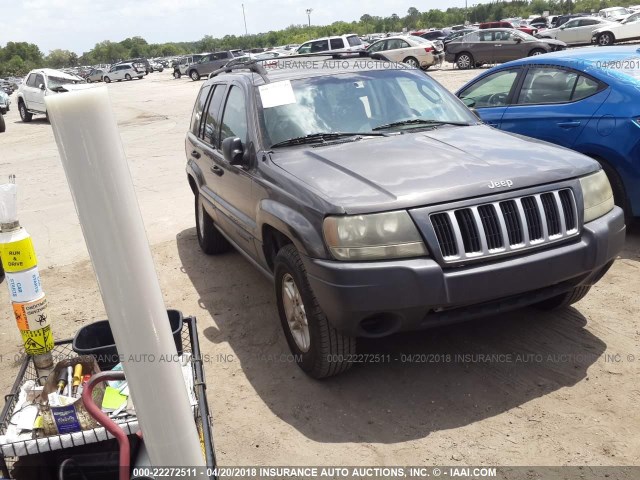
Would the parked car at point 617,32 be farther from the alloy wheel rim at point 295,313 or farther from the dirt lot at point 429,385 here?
the alloy wheel rim at point 295,313

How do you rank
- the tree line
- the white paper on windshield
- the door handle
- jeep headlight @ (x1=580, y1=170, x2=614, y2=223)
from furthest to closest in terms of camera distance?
1. the tree line
2. the door handle
3. the white paper on windshield
4. jeep headlight @ (x1=580, y1=170, x2=614, y2=223)

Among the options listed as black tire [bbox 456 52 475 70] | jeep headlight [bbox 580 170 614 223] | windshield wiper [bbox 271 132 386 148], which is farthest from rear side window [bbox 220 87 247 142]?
black tire [bbox 456 52 475 70]

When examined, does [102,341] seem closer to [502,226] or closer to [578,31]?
[502,226]

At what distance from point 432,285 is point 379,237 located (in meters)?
0.36

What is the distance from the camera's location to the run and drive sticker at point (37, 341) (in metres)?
3.12

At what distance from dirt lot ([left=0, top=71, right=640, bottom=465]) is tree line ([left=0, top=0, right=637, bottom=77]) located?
79650 millimetres

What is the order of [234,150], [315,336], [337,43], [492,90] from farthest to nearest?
[337,43] < [492,90] < [234,150] < [315,336]

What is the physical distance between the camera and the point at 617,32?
30.1 m

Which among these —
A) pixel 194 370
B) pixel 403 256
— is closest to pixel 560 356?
pixel 403 256

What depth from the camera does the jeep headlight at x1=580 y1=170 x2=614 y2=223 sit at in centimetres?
371

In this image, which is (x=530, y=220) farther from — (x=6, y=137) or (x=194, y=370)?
(x=6, y=137)

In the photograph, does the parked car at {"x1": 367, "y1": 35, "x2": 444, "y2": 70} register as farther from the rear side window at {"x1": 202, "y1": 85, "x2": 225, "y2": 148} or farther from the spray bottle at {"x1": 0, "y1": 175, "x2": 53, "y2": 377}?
the spray bottle at {"x1": 0, "y1": 175, "x2": 53, "y2": 377}

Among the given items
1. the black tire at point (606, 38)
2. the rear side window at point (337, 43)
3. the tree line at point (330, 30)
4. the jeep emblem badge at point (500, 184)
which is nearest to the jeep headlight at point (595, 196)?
the jeep emblem badge at point (500, 184)

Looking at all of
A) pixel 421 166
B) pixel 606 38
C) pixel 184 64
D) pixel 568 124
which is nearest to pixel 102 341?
pixel 421 166
